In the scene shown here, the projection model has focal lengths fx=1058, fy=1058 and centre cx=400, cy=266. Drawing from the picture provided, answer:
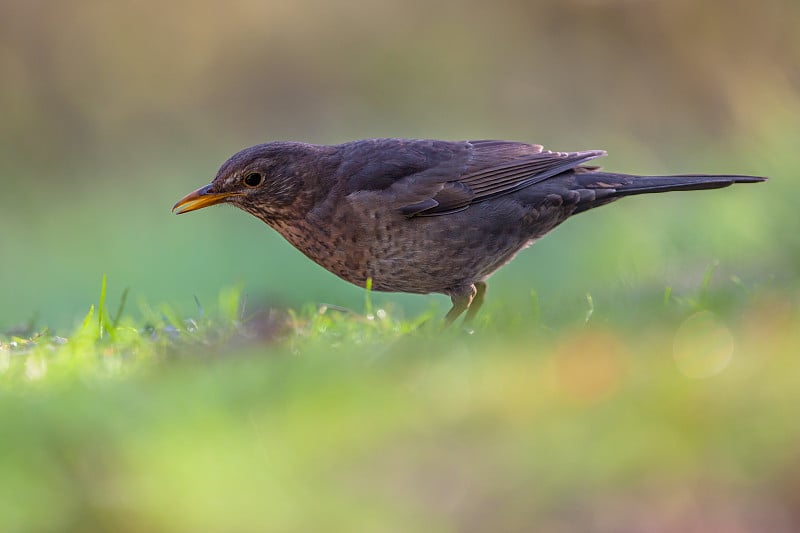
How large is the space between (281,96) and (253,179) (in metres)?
11.2

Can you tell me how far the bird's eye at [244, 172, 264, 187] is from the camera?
5.89 meters

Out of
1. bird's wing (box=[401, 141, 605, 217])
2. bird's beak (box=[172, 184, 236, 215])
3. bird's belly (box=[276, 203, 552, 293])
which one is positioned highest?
bird's beak (box=[172, 184, 236, 215])

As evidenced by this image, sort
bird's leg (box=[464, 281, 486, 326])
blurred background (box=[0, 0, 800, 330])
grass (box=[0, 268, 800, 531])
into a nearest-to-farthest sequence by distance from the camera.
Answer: grass (box=[0, 268, 800, 531])
bird's leg (box=[464, 281, 486, 326])
blurred background (box=[0, 0, 800, 330])

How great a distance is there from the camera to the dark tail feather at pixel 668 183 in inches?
229

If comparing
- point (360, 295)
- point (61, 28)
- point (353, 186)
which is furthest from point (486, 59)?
point (353, 186)

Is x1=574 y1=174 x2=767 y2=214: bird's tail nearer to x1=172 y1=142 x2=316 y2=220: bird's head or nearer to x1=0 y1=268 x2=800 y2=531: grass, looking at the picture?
x1=172 y1=142 x2=316 y2=220: bird's head

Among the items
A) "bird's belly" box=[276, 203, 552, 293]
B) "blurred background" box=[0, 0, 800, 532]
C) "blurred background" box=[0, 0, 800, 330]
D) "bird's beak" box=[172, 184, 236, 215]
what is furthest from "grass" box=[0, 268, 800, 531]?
"blurred background" box=[0, 0, 800, 330]

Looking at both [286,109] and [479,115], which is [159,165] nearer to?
[286,109]

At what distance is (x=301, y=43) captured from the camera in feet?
56.9

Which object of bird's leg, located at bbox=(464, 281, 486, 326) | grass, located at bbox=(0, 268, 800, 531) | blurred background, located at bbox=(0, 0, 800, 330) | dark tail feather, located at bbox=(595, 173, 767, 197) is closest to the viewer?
grass, located at bbox=(0, 268, 800, 531)

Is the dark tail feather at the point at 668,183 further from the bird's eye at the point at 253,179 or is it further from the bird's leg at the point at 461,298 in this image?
the bird's eye at the point at 253,179

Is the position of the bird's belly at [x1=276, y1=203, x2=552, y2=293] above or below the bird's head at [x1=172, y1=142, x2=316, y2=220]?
below

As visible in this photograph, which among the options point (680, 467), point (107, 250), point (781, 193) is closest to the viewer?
point (680, 467)

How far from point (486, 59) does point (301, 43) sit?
9.97 ft
